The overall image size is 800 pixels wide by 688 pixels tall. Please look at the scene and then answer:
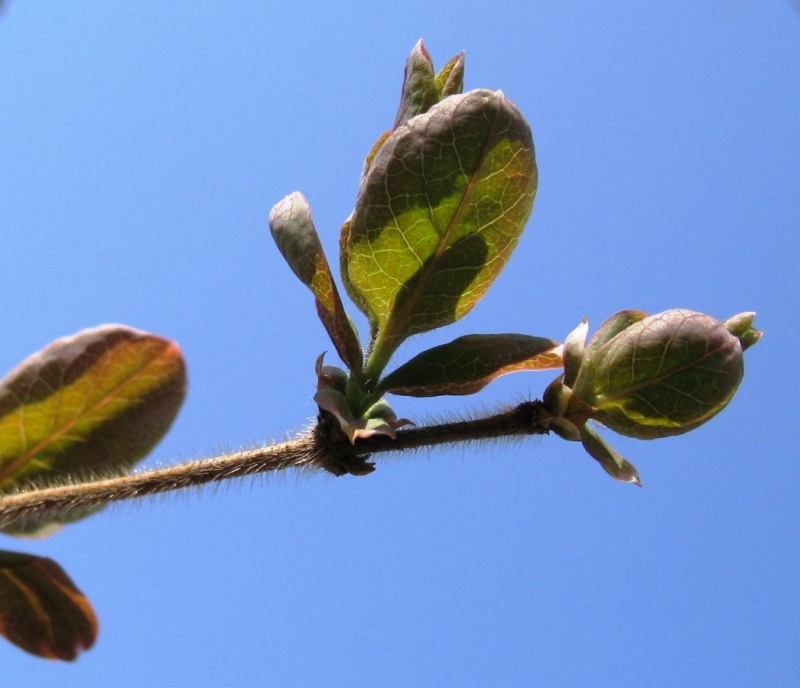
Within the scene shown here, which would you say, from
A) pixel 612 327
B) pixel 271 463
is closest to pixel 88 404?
pixel 271 463

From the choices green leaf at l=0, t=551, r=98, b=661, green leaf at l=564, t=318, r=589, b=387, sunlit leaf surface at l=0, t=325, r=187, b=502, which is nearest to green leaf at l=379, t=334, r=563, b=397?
green leaf at l=564, t=318, r=589, b=387

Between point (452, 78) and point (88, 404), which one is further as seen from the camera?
point (452, 78)

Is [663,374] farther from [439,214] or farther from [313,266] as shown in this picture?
[313,266]

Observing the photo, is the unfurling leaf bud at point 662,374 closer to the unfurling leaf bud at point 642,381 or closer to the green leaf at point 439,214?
the unfurling leaf bud at point 642,381

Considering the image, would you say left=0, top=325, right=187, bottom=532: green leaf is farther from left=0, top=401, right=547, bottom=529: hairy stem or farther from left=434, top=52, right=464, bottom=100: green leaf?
left=434, top=52, right=464, bottom=100: green leaf

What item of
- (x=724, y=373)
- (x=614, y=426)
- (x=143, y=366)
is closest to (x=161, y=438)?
(x=143, y=366)
